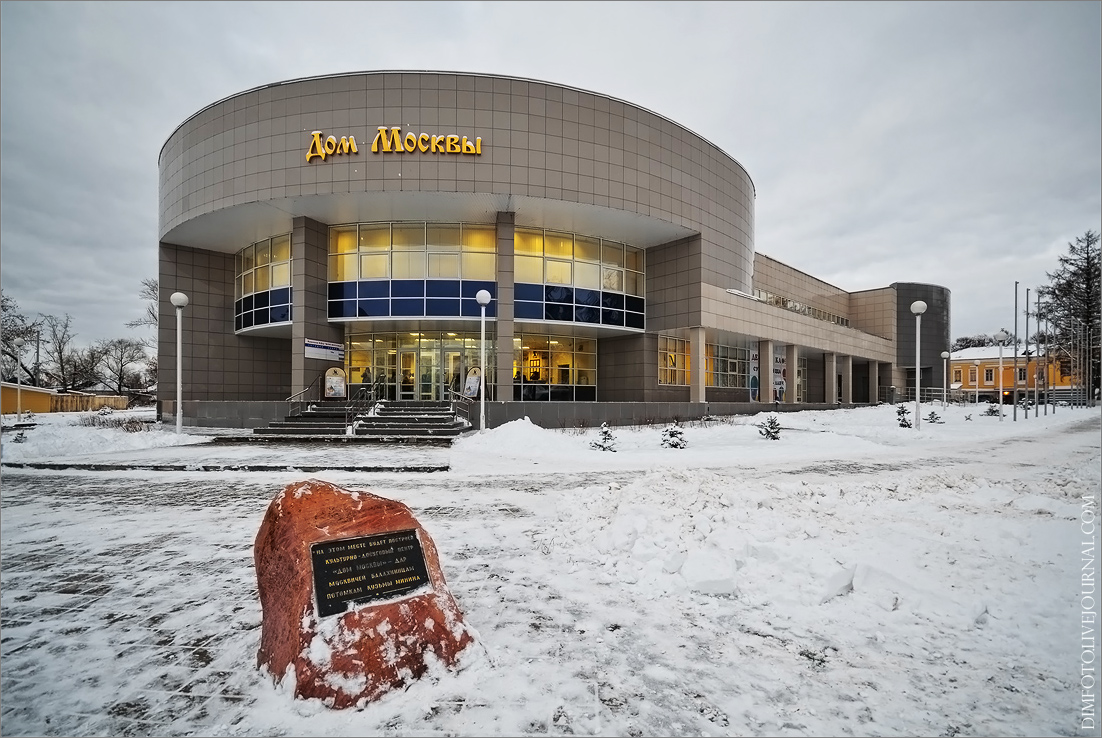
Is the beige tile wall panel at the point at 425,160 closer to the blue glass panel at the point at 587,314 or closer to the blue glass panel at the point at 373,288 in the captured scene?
the blue glass panel at the point at 373,288

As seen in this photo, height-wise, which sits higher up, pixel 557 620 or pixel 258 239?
pixel 258 239

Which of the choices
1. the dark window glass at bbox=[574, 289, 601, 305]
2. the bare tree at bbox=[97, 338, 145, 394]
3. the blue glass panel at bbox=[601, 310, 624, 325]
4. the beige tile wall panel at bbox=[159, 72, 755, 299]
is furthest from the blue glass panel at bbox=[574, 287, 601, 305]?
the bare tree at bbox=[97, 338, 145, 394]

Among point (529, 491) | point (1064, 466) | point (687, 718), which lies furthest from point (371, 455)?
point (1064, 466)

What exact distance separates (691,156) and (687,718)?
28962 mm

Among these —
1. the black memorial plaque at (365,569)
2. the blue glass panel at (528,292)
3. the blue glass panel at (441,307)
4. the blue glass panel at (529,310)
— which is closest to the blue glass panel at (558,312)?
the blue glass panel at (529,310)

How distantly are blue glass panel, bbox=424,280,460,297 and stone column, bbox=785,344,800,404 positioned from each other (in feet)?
84.2

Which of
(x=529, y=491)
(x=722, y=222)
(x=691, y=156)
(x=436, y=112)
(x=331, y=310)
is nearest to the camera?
(x=529, y=491)

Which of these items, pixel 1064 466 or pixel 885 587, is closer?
pixel 885 587

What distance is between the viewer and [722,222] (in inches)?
1179

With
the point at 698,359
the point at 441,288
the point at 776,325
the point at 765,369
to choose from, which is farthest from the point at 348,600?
the point at 776,325

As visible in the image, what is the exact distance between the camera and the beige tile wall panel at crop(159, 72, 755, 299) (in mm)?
22203

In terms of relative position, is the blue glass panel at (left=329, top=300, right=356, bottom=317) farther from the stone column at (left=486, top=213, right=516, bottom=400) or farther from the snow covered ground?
the snow covered ground

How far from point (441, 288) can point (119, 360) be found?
6514 centimetres

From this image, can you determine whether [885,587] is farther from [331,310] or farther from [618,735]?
[331,310]
